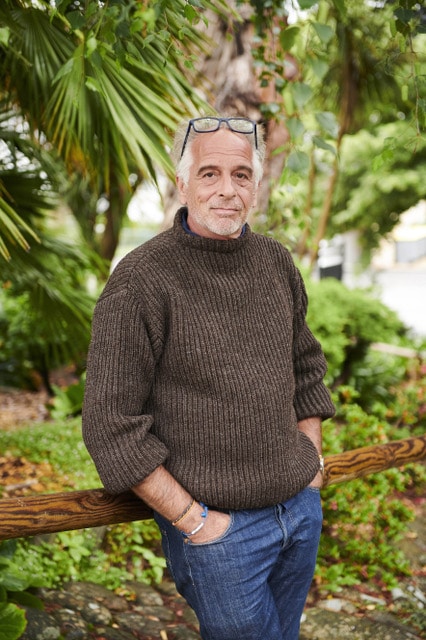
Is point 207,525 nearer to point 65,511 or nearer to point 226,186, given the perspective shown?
point 65,511

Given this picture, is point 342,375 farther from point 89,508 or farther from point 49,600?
point 89,508

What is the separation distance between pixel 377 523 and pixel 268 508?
7.32 ft

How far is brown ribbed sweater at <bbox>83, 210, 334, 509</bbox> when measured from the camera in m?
1.68

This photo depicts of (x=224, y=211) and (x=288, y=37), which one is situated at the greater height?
(x=288, y=37)

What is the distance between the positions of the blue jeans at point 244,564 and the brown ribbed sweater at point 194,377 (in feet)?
0.24

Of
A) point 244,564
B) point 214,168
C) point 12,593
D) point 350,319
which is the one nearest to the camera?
point 244,564

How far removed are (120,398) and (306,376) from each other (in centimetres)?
Answer: 72

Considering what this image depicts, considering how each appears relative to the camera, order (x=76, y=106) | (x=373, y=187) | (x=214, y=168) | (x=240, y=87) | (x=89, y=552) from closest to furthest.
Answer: (x=214, y=168) → (x=76, y=106) → (x=89, y=552) → (x=240, y=87) → (x=373, y=187)

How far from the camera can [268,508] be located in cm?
186

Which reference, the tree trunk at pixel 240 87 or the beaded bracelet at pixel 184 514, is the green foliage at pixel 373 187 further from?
the beaded bracelet at pixel 184 514

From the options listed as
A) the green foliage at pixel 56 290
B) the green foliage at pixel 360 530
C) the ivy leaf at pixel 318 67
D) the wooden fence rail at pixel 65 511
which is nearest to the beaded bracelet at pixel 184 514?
the wooden fence rail at pixel 65 511

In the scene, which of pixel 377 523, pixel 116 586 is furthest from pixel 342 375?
pixel 116 586

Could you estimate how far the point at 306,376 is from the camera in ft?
7.17

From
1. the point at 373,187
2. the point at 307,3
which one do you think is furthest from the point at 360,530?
the point at 373,187
